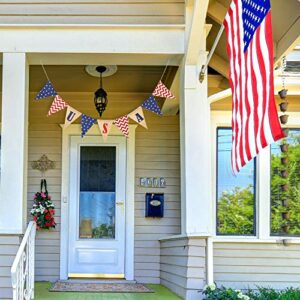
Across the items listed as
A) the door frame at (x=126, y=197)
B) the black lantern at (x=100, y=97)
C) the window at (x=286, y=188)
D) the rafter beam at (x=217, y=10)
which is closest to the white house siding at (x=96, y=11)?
the rafter beam at (x=217, y=10)

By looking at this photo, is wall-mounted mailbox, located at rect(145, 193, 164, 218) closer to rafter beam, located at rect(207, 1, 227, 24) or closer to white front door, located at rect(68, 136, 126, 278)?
white front door, located at rect(68, 136, 126, 278)

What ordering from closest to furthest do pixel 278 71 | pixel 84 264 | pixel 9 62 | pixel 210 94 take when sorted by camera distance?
pixel 9 62 → pixel 278 71 → pixel 210 94 → pixel 84 264

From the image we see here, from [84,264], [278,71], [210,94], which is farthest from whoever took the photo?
[84,264]

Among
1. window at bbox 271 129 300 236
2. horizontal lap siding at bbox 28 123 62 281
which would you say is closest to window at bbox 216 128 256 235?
window at bbox 271 129 300 236

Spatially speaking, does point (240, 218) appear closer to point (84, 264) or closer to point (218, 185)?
point (218, 185)

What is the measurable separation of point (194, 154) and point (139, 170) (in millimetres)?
1895

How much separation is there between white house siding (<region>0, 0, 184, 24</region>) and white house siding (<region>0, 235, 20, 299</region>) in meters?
2.14

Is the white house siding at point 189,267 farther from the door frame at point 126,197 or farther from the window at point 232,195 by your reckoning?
the door frame at point 126,197

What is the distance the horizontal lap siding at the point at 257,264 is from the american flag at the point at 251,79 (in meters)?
2.56

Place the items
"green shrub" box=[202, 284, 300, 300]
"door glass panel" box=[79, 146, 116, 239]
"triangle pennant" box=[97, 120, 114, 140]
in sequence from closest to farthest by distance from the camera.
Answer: "green shrub" box=[202, 284, 300, 300] < "triangle pennant" box=[97, 120, 114, 140] < "door glass panel" box=[79, 146, 116, 239]

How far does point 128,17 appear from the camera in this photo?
4.84 m

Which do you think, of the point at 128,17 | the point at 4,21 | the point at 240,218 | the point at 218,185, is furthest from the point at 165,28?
the point at 240,218

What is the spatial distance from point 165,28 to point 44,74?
1850 millimetres

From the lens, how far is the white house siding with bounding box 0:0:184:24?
480cm
